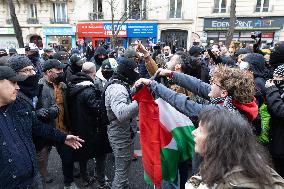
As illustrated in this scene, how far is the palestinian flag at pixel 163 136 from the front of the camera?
2.61 metres

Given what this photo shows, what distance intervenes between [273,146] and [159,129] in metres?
1.21

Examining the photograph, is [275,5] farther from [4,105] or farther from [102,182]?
[4,105]

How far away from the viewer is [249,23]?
755 inches

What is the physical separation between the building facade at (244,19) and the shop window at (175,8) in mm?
1541

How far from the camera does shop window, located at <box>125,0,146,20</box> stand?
20.9m

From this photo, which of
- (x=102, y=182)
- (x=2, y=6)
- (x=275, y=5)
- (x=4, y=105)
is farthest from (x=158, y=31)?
(x=4, y=105)

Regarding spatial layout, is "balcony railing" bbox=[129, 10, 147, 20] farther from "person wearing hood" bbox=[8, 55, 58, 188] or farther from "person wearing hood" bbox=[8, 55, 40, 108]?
"person wearing hood" bbox=[8, 55, 40, 108]

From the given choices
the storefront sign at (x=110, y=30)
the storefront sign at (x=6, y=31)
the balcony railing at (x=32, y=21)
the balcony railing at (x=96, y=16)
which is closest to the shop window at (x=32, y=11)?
the balcony railing at (x=32, y=21)

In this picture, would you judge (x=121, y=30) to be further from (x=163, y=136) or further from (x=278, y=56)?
(x=163, y=136)

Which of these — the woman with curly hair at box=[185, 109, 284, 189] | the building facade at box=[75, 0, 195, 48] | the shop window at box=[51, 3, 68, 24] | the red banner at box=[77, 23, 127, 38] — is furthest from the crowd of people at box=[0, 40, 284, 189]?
the shop window at box=[51, 3, 68, 24]

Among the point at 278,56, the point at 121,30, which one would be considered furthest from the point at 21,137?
the point at 121,30

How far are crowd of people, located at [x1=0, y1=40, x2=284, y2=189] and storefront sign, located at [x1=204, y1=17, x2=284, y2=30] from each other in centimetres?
1728

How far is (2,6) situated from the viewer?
76.2ft

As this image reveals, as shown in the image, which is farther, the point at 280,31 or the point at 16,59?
the point at 280,31
